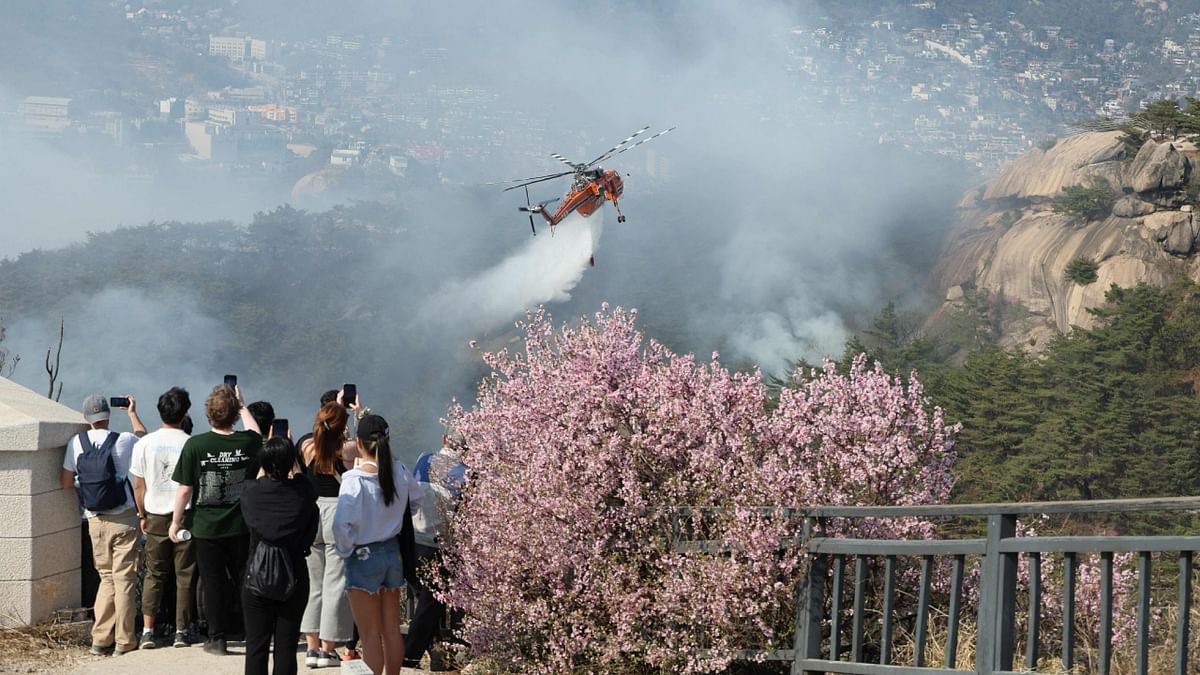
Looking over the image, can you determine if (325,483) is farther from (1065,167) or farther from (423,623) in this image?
(1065,167)

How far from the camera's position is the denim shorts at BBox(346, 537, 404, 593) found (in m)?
8.64

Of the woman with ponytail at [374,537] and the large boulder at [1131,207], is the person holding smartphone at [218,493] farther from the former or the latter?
the large boulder at [1131,207]

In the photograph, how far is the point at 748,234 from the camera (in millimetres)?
108000

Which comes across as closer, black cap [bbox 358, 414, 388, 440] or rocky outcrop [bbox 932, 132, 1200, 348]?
black cap [bbox 358, 414, 388, 440]

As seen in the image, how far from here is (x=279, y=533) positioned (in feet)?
27.0

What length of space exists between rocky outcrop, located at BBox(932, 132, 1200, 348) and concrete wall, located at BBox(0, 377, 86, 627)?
4297 cm

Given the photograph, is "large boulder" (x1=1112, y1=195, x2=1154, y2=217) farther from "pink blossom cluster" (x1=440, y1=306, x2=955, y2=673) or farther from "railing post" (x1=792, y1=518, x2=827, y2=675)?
"railing post" (x1=792, y1=518, x2=827, y2=675)

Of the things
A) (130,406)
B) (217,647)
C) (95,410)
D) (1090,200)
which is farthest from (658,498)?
(1090,200)

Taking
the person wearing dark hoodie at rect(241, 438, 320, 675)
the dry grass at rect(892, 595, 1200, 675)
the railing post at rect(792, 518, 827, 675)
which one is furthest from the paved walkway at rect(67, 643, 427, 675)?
the dry grass at rect(892, 595, 1200, 675)

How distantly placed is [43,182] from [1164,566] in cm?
15628

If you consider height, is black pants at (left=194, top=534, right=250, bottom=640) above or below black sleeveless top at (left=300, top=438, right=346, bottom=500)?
below

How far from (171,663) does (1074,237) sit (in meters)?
54.6

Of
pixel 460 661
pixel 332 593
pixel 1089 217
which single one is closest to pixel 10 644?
pixel 332 593

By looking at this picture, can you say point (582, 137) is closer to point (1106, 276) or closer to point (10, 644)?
point (1106, 276)
